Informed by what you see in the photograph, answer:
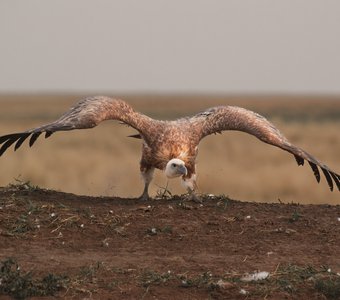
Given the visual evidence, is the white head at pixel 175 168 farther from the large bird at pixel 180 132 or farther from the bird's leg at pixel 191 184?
the bird's leg at pixel 191 184

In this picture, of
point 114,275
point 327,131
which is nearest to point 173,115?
point 327,131

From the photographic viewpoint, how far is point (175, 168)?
10523mm

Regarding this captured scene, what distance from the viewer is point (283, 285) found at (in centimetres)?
752

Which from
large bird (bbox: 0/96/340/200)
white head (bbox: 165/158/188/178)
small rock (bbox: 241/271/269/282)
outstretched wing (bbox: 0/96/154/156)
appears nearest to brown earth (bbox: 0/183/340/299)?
small rock (bbox: 241/271/269/282)

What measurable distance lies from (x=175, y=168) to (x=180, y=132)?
0.63 meters

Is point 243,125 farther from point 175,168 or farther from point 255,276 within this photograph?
point 255,276

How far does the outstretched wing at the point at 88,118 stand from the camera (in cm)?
973

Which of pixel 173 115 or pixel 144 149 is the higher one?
pixel 144 149

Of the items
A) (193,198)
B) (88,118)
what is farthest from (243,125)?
(88,118)

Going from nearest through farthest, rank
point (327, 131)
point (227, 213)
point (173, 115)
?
point (227, 213) < point (327, 131) < point (173, 115)

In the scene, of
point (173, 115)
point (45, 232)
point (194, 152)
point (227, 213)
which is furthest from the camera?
point (173, 115)

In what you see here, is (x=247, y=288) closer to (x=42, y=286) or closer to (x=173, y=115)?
(x=42, y=286)

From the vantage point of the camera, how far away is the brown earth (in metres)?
7.36

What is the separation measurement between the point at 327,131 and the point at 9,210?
85.8 ft
